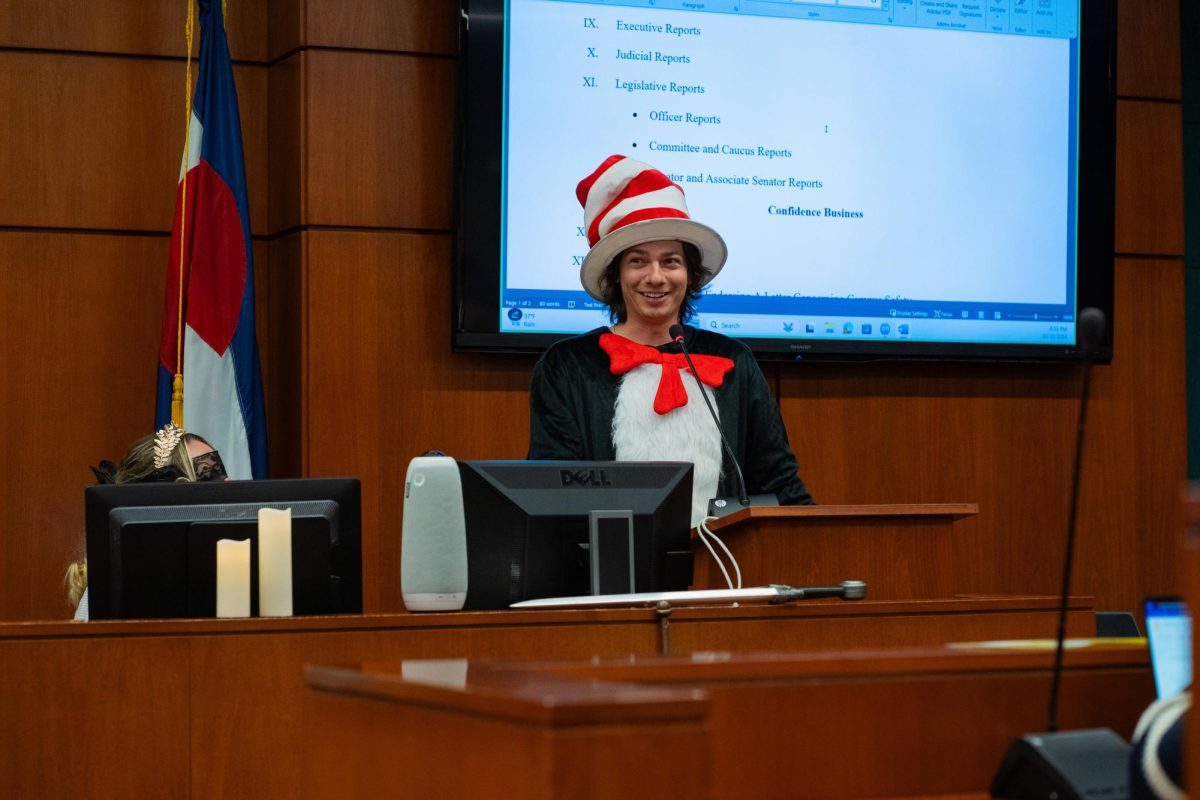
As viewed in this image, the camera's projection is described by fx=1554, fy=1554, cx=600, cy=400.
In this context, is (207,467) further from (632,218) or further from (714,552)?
(714,552)

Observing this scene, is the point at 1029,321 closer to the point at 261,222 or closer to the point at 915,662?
the point at 261,222

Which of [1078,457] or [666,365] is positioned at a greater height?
[666,365]

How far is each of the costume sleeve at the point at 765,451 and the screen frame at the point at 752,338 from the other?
0.92m

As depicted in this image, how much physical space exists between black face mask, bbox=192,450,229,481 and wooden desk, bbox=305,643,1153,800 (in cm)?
209

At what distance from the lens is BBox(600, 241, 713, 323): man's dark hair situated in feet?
11.9

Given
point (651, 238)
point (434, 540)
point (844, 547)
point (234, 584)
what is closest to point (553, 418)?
point (651, 238)

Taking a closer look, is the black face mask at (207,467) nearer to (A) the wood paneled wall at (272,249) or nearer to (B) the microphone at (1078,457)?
(A) the wood paneled wall at (272,249)

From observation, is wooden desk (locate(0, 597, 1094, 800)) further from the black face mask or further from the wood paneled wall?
the wood paneled wall

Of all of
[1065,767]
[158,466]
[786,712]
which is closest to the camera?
[1065,767]

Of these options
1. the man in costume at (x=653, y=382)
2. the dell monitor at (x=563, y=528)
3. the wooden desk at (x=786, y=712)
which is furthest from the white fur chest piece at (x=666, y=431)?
the wooden desk at (x=786, y=712)

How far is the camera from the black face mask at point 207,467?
343cm

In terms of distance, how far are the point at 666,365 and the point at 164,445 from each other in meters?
1.13

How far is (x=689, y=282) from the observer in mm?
3684

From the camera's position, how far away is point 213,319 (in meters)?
4.12
